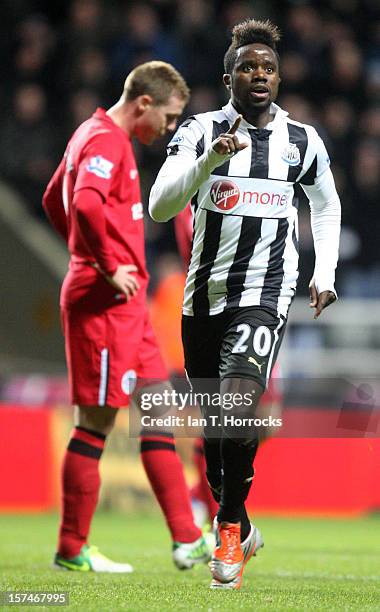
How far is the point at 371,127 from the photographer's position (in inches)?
447

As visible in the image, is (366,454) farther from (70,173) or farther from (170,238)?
(70,173)

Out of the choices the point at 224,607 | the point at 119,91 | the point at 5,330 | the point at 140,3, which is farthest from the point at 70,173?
the point at 140,3

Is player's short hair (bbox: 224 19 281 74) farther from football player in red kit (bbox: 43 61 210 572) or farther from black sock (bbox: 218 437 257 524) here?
black sock (bbox: 218 437 257 524)

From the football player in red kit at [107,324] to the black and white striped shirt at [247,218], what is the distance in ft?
1.83

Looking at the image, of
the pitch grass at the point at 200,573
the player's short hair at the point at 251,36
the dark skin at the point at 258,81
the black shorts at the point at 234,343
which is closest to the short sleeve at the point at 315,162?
the dark skin at the point at 258,81

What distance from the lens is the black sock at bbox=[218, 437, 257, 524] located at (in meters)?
4.12

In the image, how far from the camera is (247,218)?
4.34 meters

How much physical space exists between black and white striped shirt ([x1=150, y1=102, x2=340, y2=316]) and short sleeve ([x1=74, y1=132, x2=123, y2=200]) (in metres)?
0.58

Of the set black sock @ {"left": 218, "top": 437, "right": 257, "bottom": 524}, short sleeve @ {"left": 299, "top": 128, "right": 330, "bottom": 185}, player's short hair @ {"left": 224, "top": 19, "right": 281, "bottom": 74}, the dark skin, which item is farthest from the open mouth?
black sock @ {"left": 218, "top": 437, "right": 257, "bottom": 524}

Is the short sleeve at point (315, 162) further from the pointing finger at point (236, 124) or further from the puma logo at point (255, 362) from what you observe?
the puma logo at point (255, 362)

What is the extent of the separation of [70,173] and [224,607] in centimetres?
216

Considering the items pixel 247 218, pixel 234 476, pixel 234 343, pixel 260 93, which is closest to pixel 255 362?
pixel 234 343

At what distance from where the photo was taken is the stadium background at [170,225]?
9.02m

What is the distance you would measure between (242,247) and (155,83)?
3.87 ft
